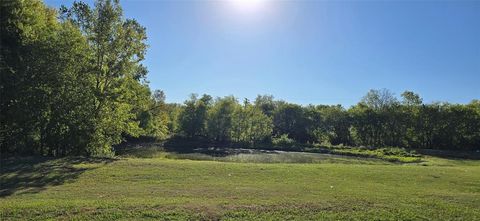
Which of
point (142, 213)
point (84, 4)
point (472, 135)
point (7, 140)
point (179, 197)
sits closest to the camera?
point (142, 213)

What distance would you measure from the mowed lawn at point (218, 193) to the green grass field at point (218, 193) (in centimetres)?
3

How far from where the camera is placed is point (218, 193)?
13.6 metres

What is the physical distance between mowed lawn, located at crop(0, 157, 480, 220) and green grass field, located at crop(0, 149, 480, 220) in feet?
0.09

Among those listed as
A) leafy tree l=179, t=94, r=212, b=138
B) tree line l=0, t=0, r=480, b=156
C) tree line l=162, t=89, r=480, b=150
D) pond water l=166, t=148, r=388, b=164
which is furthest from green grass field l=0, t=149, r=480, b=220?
leafy tree l=179, t=94, r=212, b=138

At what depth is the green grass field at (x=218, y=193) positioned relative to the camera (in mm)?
10734

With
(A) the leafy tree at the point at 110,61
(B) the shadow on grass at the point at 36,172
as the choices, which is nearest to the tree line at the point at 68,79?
(A) the leafy tree at the point at 110,61

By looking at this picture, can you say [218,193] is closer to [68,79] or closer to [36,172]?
[36,172]

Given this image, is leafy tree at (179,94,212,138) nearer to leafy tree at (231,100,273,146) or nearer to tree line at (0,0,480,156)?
leafy tree at (231,100,273,146)

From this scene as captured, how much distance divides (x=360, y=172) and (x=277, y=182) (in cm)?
741

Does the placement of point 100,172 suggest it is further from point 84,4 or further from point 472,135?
point 472,135

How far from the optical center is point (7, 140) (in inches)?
934

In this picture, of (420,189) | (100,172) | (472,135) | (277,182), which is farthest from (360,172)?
(472,135)

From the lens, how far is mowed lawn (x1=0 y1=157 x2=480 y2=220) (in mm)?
10734

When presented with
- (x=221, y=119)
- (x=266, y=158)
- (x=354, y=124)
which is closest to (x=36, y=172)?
(x=266, y=158)
